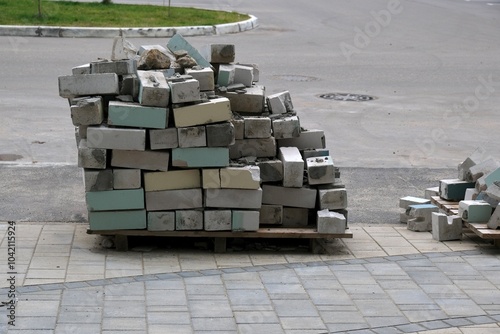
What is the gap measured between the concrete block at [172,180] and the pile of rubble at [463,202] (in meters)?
2.26

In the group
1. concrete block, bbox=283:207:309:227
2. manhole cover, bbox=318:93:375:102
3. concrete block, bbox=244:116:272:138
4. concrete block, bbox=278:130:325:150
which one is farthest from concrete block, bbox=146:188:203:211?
manhole cover, bbox=318:93:375:102

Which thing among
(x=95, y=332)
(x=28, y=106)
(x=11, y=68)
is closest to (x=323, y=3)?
(x=11, y=68)

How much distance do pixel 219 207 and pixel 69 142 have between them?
4571mm

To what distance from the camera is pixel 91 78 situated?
816 centimetres

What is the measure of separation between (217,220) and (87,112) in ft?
4.58

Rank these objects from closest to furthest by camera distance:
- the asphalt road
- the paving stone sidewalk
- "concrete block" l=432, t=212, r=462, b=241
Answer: the paving stone sidewalk
"concrete block" l=432, t=212, r=462, b=241
the asphalt road

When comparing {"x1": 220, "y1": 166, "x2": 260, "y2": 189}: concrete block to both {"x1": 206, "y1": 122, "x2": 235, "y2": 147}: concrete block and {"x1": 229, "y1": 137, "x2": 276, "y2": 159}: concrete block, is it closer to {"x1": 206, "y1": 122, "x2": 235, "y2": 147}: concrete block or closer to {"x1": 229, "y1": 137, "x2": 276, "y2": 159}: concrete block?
{"x1": 206, "y1": 122, "x2": 235, "y2": 147}: concrete block

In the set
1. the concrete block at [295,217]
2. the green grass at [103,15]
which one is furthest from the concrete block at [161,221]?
the green grass at [103,15]

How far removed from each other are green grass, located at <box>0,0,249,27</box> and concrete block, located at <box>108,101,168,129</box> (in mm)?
14726

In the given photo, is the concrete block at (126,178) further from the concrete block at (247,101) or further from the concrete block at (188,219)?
the concrete block at (247,101)

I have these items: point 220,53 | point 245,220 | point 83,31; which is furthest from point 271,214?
point 83,31

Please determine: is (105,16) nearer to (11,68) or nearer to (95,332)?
(11,68)

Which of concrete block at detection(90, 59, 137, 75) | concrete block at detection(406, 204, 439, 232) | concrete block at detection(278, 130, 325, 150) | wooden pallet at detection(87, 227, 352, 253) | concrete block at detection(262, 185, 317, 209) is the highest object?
concrete block at detection(90, 59, 137, 75)

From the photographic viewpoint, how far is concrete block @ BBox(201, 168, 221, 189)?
8.03 meters
